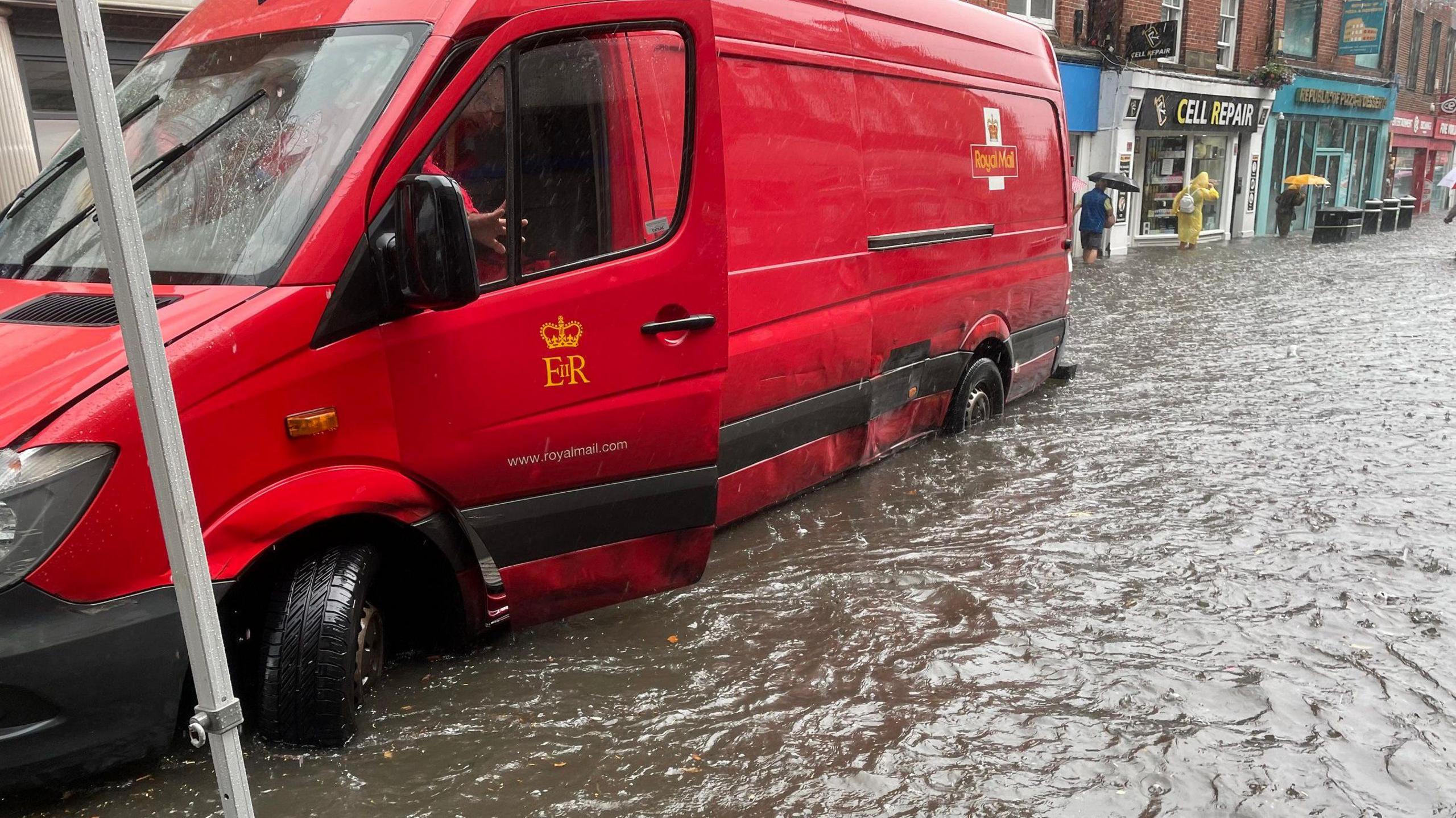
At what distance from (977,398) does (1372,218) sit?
29605 mm

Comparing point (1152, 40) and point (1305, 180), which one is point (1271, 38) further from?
point (1152, 40)

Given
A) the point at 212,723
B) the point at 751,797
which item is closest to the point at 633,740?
the point at 751,797

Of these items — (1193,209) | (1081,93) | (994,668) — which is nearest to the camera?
(994,668)

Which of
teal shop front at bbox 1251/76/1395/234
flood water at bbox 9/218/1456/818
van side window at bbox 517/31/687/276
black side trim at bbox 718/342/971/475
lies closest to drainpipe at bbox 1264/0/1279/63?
teal shop front at bbox 1251/76/1395/234

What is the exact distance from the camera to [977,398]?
744 centimetres

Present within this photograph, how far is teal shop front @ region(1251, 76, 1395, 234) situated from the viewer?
31328mm

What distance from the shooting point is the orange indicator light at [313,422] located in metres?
3.08

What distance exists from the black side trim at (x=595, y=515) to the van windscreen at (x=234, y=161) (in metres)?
1.09

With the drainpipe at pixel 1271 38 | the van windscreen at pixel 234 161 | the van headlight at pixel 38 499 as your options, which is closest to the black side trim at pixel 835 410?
the van windscreen at pixel 234 161

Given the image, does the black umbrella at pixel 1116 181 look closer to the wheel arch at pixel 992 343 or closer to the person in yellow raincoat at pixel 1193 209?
the person in yellow raincoat at pixel 1193 209

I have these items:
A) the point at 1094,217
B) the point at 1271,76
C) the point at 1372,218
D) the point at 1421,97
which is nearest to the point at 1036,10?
the point at 1094,217

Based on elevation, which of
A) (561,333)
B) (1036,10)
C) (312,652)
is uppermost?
(1036,10)

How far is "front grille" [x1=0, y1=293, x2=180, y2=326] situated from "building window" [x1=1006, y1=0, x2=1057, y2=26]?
19818 millimetres

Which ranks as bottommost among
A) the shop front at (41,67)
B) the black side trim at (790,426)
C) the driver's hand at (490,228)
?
the black side trim at (790,426)
